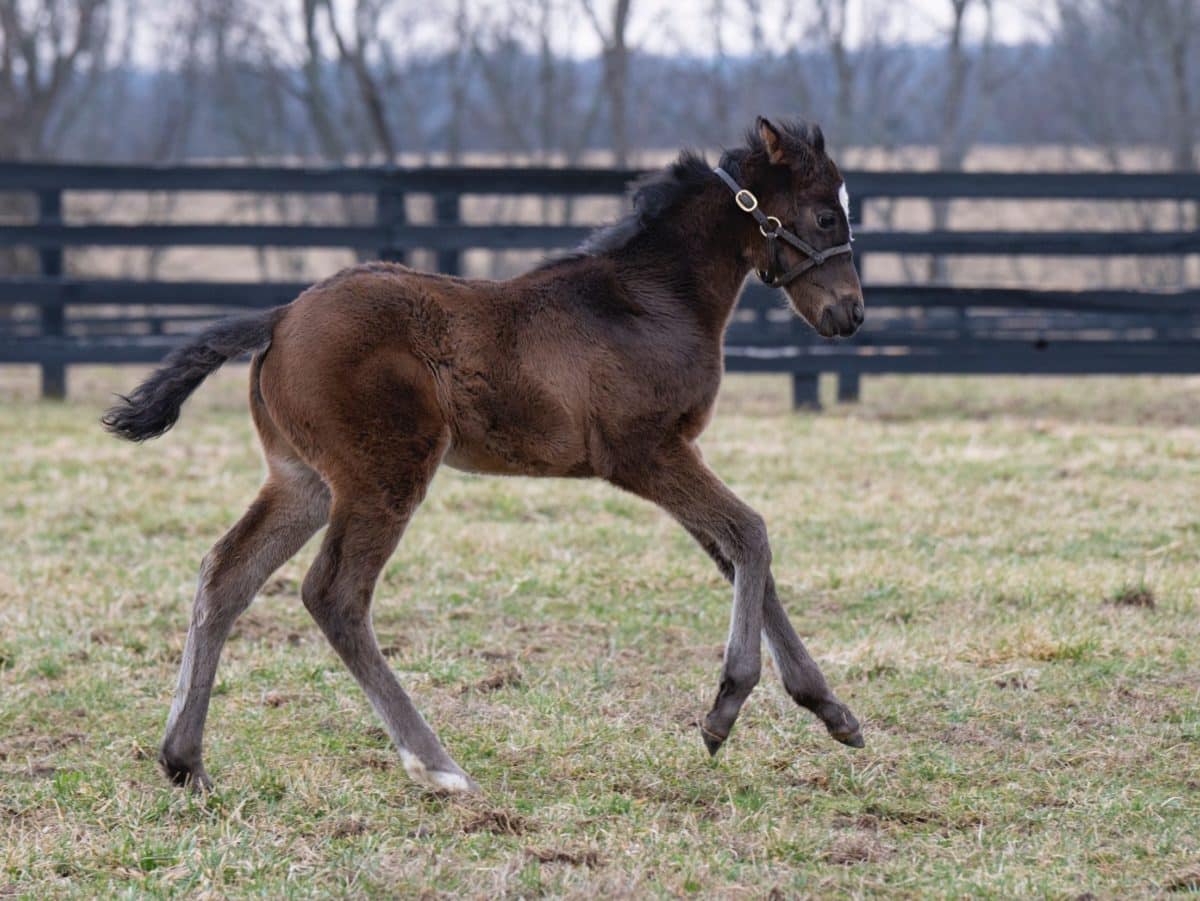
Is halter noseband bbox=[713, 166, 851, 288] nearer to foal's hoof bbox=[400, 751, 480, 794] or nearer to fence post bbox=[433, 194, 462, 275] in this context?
foal's hoof bbox=[400, 751, 480, 794]

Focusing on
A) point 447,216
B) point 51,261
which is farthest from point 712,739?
point 51,261

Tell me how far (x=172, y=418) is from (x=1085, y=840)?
2.45 metres

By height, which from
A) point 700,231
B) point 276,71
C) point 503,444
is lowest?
point 503,444

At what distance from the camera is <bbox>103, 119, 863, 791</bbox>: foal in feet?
11.9

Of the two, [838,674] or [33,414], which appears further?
[33,414]

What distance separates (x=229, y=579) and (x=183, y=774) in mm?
504

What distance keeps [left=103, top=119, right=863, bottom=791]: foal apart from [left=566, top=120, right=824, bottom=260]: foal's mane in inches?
0.6

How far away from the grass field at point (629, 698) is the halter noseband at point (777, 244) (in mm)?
1295

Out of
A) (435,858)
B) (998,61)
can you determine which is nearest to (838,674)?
(435,858)

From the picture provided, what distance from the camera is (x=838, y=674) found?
4.54 meters

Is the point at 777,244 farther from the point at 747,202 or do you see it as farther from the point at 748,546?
the point at 748,546

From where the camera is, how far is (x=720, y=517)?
3.79 meters

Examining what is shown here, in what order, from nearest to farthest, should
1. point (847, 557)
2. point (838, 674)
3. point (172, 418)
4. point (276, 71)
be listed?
point (172, 418), point (838, 674), point (847, 557), point (276, 71)

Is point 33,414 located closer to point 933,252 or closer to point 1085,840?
point 933,252
